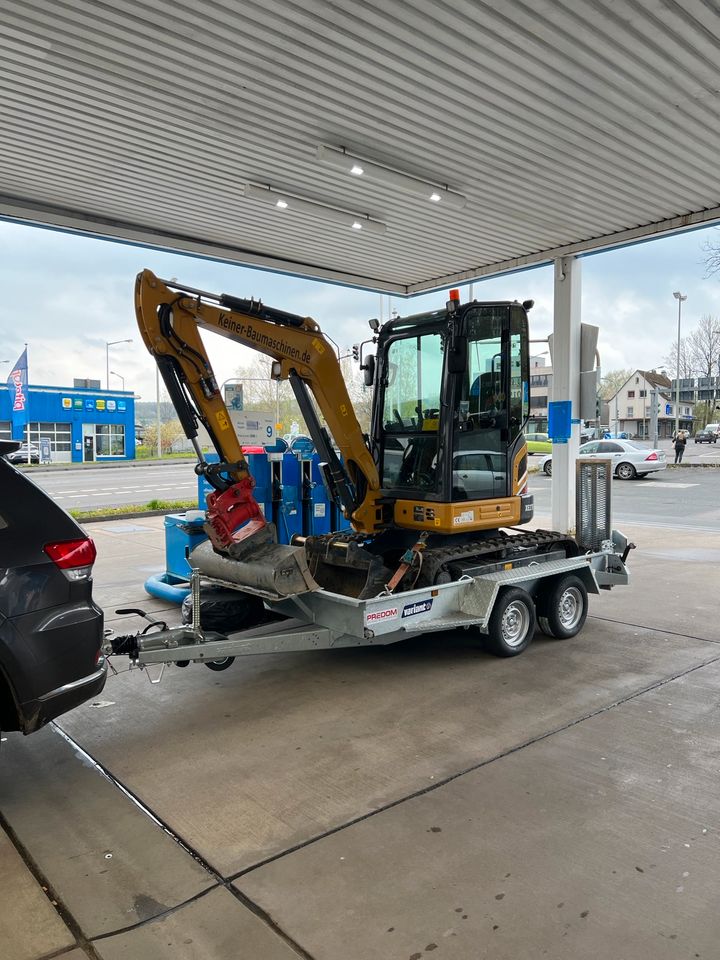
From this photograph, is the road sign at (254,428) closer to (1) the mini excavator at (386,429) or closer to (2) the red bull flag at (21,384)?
(1) the mini excavator at (386,429)

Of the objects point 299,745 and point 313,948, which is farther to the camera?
point 299,745

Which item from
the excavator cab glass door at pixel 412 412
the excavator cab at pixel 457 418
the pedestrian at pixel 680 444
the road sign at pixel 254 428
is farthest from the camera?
the pedestrian at pixel 680 444

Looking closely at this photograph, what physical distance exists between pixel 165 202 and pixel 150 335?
4.78 metres

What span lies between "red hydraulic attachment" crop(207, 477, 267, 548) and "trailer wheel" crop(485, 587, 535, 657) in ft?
7.05

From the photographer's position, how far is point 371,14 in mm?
5570

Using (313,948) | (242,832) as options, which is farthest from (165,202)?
(313,948)

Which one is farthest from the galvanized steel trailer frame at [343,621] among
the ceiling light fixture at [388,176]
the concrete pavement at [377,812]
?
the ceiling light fixture at [388,176]

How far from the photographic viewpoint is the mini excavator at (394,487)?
18.5 ft

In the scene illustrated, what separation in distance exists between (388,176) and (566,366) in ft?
16.4

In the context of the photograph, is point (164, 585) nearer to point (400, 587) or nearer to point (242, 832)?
point (400, 587)

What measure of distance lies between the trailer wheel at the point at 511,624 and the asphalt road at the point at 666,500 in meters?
8.94

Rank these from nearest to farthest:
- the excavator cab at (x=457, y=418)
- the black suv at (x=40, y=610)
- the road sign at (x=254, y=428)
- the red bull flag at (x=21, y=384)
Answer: the black suv at (x=40, y=610)
the excavator cab at (x=457, y=418)
the road sign at (x=254, y=428)
the red bull flag at (x=21, y=384)

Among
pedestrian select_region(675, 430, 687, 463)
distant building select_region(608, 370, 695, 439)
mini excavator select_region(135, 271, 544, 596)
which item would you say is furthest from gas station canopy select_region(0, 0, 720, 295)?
distant building select_region(608, 370, 695, 439)

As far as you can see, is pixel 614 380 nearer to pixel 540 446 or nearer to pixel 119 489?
pixel 540 446
